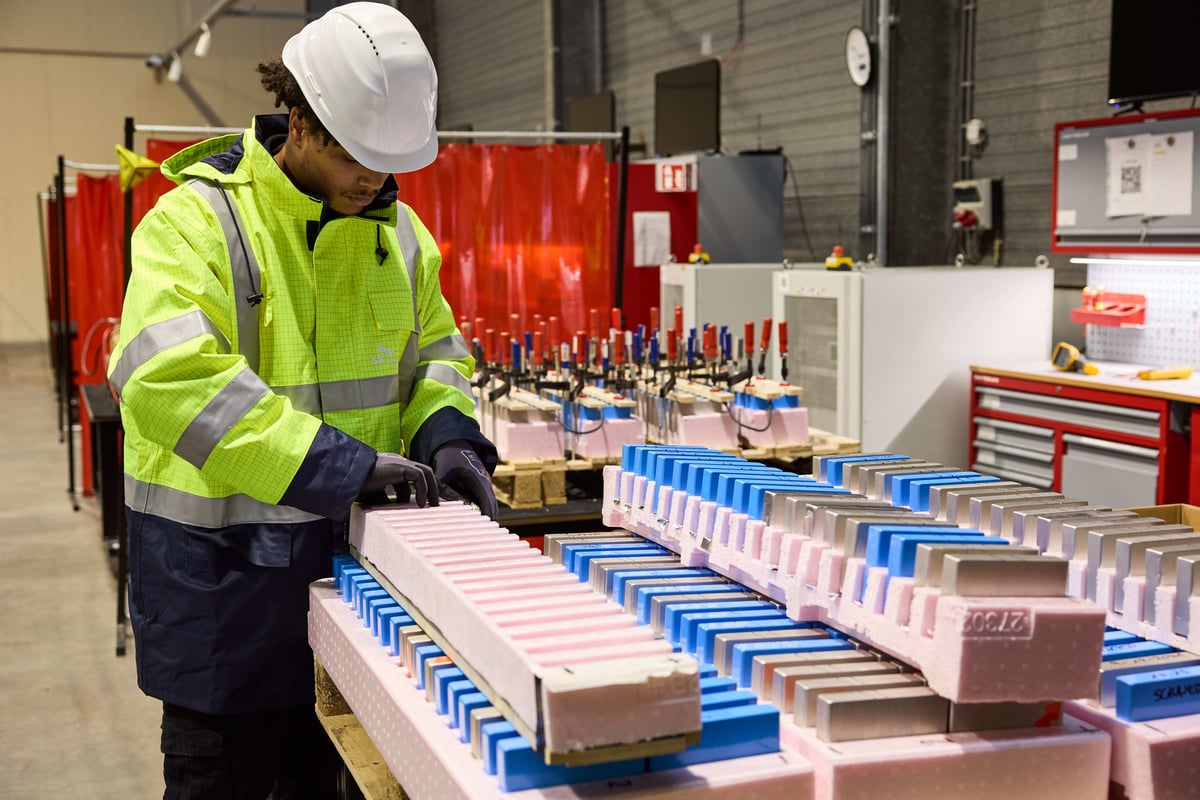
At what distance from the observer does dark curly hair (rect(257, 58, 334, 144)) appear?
1.95m

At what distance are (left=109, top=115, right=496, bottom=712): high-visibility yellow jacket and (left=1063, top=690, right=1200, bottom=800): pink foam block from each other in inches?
45.3

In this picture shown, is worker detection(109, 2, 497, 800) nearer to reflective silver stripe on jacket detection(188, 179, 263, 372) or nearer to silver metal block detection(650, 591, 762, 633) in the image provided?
reflective silver stripe on jacket detection(188, 179, 263, 372)

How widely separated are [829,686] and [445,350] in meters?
1.24

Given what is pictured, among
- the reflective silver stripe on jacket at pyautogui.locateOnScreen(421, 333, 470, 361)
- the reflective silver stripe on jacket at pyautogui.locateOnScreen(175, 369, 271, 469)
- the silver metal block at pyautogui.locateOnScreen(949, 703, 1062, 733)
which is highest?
the reflective silver stripe on jacket at pyautogui.locateOnScreen(421, 333, 470, 361)

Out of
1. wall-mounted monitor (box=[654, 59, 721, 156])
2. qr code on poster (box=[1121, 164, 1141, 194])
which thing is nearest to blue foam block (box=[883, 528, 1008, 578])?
qr code on poster (box=[1121, 164, 1141, 194])

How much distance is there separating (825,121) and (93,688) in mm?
5633

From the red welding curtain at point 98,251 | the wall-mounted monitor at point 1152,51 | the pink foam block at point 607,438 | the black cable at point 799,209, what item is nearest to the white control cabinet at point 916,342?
the wall-mounted monitor at point 1152,51

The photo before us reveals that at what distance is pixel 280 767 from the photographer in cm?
230

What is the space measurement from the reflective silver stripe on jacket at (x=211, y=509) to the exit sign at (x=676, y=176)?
225 inches

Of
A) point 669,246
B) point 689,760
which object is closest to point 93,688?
point 689,760

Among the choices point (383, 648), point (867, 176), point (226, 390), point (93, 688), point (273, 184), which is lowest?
point (93, 688)

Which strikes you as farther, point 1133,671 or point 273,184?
point 273,184

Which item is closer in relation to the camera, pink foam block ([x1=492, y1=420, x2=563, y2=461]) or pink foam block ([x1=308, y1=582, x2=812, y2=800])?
pink foam block ([x1=308, y1=582, x2=812, y2=800])

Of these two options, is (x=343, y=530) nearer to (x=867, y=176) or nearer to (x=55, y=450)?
(x=867, y=176)
